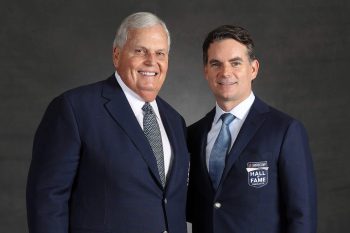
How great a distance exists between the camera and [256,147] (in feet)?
10.3

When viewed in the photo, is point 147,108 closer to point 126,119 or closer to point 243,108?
point 126,119

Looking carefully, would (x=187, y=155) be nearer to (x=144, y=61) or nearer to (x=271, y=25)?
(x=144, y=61)

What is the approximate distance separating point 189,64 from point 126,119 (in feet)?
8.11

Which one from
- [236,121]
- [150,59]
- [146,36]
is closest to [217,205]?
[236,121]

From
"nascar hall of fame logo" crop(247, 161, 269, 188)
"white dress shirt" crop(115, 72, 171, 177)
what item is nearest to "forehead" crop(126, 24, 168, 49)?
"white dress shirt" crop(115, 72, 171, 177)

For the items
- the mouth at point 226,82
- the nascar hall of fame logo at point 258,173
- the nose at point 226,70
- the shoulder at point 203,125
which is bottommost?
the nascar hall of fame logo at point 258,173

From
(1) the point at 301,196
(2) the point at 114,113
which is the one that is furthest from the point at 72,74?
(1) the point at 301,196

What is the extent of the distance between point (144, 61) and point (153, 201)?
708 mm

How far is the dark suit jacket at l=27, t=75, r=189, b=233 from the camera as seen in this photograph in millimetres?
2818

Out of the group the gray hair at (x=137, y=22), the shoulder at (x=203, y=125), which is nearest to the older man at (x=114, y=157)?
the gray hair at (x=137, y=22)

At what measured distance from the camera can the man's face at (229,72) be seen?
10.8 feet

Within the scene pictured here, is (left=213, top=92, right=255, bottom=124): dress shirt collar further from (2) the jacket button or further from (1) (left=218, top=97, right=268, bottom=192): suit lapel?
(2) the jacket button

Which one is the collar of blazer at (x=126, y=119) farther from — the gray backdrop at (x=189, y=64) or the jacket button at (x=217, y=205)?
the gray backdrop at (x=189, y=64)

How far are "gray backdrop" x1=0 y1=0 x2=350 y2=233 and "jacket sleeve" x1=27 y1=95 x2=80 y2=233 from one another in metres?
2.27
